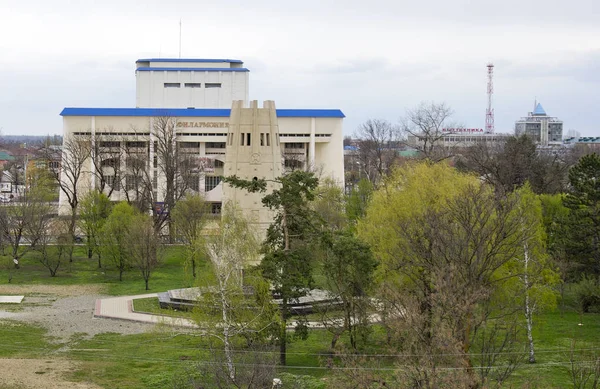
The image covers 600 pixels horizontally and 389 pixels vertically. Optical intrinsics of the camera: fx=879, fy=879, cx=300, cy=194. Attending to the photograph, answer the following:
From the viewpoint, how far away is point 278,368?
24578mm

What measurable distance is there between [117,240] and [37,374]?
65.8 feet

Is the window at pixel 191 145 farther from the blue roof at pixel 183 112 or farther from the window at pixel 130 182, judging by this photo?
the window at pixel 130 182

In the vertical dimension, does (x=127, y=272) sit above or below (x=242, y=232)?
below

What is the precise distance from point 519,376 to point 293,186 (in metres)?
8.12

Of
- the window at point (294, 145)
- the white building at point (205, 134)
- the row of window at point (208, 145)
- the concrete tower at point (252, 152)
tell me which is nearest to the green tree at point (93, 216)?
the concrete tower at point (252, 152)

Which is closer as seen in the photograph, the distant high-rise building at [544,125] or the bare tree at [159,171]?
the bare tree at [159,171]

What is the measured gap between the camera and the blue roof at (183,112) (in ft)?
222

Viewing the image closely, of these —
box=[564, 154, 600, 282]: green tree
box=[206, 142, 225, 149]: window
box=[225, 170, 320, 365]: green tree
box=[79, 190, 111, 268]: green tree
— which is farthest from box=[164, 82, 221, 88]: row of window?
box=[225, 170, 320, 365]: green tree

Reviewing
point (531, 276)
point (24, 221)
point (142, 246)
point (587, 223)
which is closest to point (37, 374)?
point (531, 276)

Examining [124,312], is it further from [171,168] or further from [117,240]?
[171,168]

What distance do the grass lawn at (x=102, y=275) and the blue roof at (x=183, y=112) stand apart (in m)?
20.4

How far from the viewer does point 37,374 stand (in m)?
24.0

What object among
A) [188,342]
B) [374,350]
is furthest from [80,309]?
[374,350]

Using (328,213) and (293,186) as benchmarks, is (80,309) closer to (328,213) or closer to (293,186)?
(293,186)
